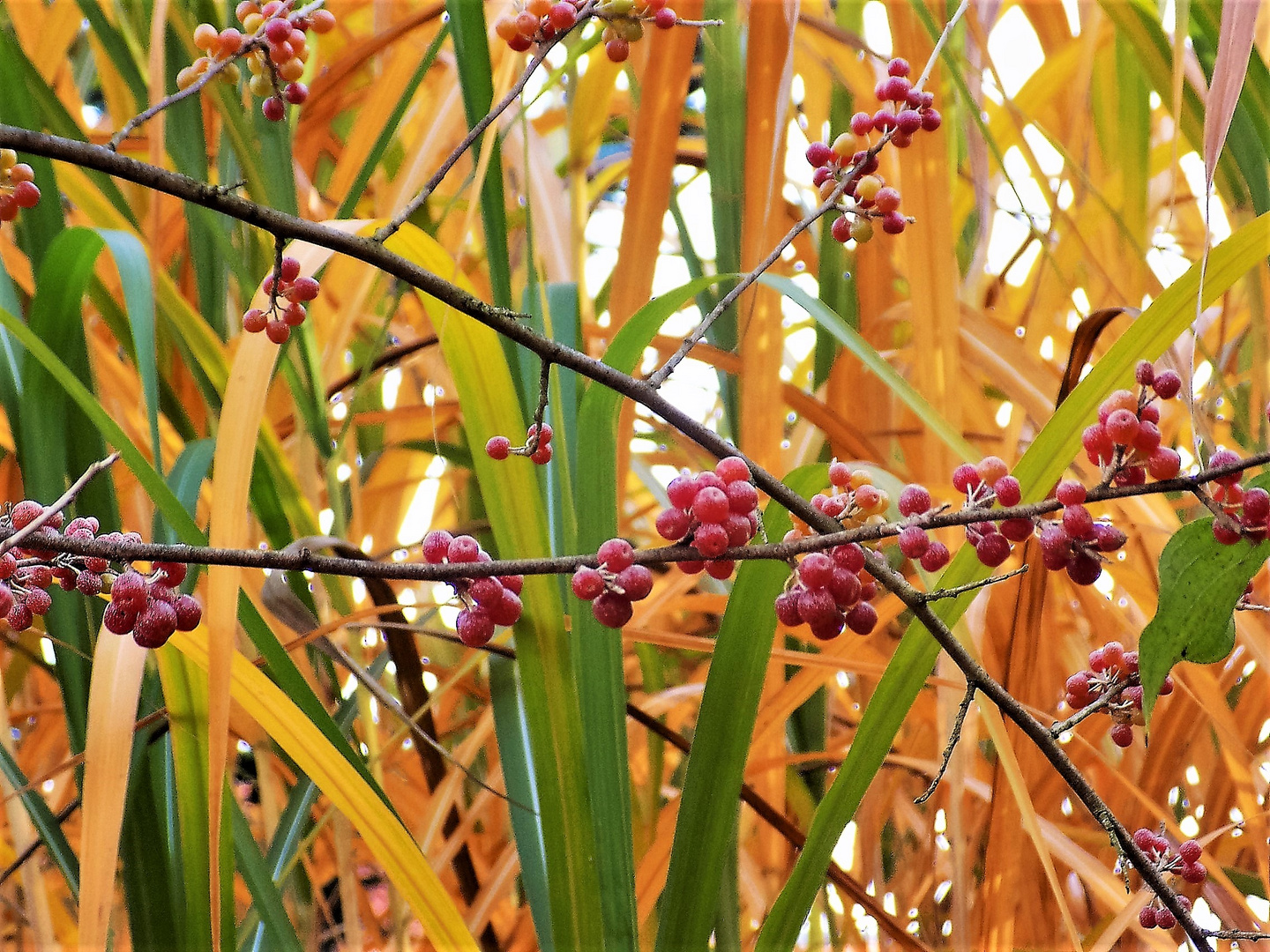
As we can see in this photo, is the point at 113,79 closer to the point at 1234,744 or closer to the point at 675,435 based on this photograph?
the point at 675,435

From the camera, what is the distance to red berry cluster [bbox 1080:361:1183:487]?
0.74 ft

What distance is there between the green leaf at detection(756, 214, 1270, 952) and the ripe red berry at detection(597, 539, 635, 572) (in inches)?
6.4

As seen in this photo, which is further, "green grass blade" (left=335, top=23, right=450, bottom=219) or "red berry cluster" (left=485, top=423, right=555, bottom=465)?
"green grass blade" (left=335, top=23, right=450, bottom=219)

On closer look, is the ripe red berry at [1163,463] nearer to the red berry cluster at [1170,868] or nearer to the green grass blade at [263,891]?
the red berry cluster at [1170,868]

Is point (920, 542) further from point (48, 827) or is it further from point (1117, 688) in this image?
point (48, 827)

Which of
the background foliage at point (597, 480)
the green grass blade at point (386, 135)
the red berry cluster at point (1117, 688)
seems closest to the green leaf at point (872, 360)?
the background foliage at point (597, 480)

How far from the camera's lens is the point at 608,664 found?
0.41 metres

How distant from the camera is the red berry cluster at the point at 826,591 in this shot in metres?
0.24

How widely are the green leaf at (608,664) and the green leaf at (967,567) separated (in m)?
0.06

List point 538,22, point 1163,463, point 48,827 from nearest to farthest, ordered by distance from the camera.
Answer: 1. point 1163,463
2. point 538,22
3. point 48,827

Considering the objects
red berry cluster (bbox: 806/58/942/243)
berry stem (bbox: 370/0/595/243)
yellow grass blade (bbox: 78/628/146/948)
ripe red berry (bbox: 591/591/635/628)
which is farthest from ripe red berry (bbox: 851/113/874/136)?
yellow grass blade (bbox: 78/628/146/948)

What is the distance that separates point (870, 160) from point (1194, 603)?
0.61 feet

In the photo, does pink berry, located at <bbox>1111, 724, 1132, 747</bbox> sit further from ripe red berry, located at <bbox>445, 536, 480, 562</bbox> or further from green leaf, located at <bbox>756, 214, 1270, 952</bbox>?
ripe red berry, located at <bbox>445, 536, 480, 562</bbox>

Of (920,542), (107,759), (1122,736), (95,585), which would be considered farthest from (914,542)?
(107,759)
